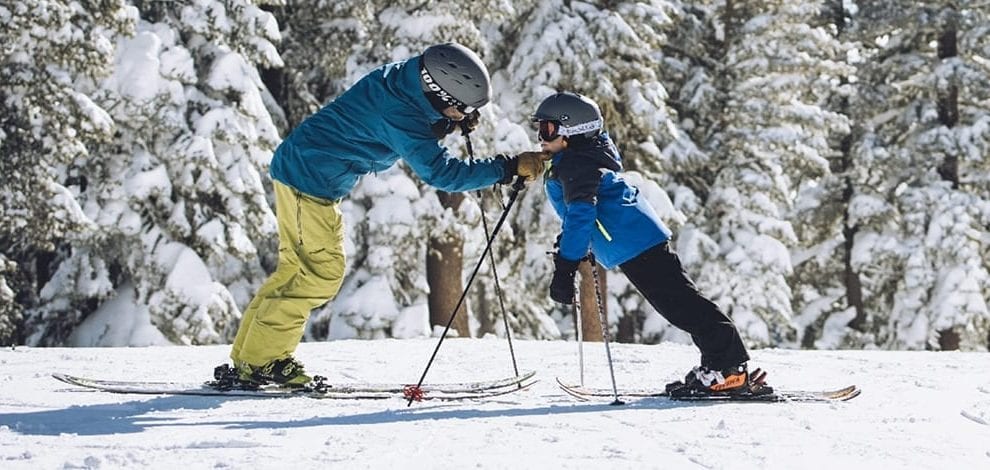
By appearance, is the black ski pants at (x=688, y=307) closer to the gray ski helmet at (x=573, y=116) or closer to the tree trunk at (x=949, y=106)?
the gray ski helmet at (x=573, y=116)

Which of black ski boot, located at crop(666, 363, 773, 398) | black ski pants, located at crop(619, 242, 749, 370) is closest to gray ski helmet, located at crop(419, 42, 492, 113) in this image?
black ski pants, located at crop(619, 242, 749, 370)

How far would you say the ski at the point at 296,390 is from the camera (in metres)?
5.77

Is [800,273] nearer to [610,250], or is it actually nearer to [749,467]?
[610,250]

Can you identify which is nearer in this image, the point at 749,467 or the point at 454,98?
the point at 749,467

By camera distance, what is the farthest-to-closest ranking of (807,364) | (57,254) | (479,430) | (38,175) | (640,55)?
(640,55), (57,254), (38,175), (807,364), (479,430)

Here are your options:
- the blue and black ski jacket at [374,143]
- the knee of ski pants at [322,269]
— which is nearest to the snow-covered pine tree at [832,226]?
the blue and black ski jacket at [374,143]

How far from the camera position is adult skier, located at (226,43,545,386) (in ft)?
18.6

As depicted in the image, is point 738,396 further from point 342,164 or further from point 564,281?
point 342,164

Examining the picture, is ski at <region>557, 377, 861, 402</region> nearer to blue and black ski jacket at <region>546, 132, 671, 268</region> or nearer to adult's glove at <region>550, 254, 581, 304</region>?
adult's glove at <region>550, 254, 581, 304</region>

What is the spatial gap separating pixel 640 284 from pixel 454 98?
1555 millimetres

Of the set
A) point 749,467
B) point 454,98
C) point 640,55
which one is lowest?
point 749,467

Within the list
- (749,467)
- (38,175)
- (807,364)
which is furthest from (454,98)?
(38,175)

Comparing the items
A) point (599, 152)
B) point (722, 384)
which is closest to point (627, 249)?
point (599, 152)

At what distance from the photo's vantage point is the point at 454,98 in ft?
18.8
